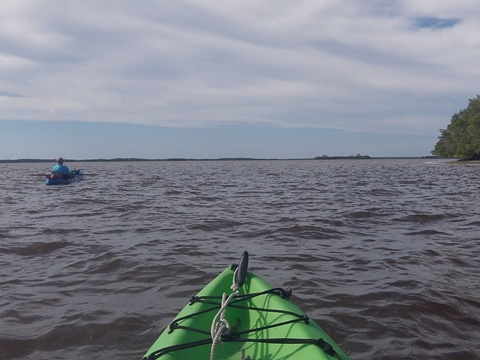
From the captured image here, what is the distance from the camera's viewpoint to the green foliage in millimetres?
65312

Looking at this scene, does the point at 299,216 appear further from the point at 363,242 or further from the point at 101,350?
the point at 101,350

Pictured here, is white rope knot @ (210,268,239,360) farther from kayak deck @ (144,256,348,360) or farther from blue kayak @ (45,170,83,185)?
blue kayak @ (45,170,83,185)

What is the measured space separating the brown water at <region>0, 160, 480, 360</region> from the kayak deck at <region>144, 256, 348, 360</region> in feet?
3.00

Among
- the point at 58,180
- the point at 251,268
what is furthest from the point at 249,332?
the point at 58,180

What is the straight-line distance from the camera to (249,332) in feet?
12.4

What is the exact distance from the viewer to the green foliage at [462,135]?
65312 mm

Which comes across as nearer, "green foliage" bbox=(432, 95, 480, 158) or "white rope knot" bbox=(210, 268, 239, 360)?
"white rope knot" bbox=(210, 268, 239, 360)

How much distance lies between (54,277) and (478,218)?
34.3 ft

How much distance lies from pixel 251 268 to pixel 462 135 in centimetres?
7389

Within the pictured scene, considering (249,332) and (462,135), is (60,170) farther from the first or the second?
(462,135)

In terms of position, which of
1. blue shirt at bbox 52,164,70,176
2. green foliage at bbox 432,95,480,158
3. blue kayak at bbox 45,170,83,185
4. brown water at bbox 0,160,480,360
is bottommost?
brown water at bbox 0,160,480,360

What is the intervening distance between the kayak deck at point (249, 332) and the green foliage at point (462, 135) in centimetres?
6918

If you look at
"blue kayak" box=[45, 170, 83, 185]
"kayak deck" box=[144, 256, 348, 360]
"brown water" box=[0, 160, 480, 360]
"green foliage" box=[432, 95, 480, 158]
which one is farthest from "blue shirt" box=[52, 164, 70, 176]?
"green foliage" box=[432, 95, 480, 158]

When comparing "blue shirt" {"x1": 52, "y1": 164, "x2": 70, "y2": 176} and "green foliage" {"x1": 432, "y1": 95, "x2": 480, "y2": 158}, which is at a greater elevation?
"green foliage" {"x1": 432, "y1": 95, "x2": 480, "y2": 158}
